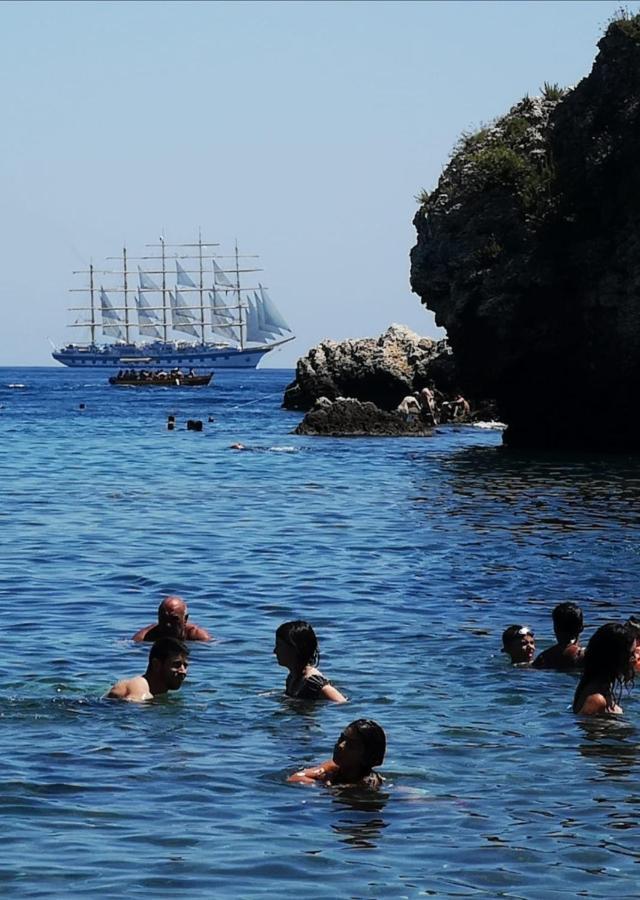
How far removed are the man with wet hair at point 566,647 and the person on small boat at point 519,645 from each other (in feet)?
0.49

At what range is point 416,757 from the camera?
1338 centimetres

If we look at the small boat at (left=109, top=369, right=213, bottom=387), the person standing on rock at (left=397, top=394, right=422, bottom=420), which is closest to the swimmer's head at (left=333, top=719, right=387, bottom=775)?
the person standing on rock at (left=397, top=394, right=422, bottom=420)

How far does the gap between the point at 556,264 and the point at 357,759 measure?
126 feet

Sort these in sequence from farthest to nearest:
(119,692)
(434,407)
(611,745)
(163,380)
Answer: (163,380), (434,407), (119,692), (611,745)

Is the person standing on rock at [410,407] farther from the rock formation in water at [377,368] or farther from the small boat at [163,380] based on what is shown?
the small boat at [163,380]

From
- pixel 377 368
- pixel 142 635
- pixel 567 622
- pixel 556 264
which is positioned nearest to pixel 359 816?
pixel 567 622

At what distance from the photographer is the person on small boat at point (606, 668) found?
1462 centimetres

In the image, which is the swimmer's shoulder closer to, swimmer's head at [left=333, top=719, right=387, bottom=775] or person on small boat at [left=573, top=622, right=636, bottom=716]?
swimmer's head at [left=333, top=719, right=387, bottom=775]

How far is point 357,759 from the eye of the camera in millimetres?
12156

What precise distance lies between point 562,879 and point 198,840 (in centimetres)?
238

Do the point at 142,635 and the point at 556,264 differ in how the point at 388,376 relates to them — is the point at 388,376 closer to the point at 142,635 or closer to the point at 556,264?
the point at 556,264

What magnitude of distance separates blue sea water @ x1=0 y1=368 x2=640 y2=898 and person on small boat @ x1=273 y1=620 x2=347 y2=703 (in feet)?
0.58

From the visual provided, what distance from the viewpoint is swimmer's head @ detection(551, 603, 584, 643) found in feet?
55.9

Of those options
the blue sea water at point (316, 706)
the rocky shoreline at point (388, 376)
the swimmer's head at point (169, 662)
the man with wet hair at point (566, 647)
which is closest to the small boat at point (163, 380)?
the rocky shoreline at point (388, 376)
